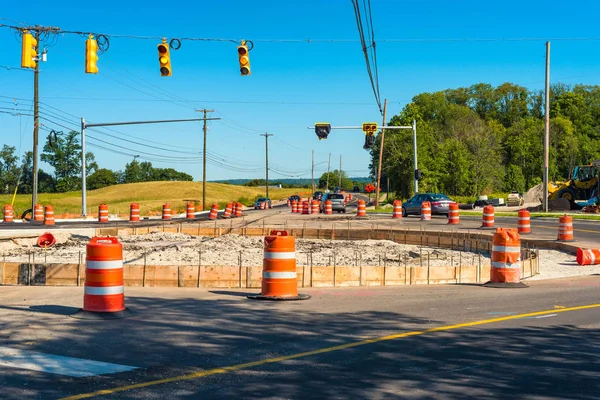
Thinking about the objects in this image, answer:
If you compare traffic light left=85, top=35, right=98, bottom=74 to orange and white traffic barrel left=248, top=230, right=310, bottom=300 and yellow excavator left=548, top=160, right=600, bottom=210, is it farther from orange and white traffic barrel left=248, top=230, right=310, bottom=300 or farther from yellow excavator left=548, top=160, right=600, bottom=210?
yellow excavator left=548, top=160, right=600, bottom=210

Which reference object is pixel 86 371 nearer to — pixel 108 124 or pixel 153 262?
pixel 153 262

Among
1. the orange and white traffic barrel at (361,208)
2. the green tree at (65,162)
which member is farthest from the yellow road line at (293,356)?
the green tree at (65,162)

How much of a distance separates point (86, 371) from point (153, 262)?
12.9 metres

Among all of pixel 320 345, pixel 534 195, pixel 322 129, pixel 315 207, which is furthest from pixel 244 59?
pixel 534 195

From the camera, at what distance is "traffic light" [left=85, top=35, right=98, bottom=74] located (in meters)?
22.4

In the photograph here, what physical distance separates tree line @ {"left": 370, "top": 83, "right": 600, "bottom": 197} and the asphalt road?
67312 millimetres

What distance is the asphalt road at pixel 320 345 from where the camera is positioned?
6.32 m

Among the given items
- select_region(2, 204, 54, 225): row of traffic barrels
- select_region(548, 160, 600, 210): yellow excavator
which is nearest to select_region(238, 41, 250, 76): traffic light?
select_region(2, 204, 54, 225): row of traffic barrels

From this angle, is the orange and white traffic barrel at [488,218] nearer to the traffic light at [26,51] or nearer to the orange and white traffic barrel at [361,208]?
the orange and white traffic barrel at [361,208]

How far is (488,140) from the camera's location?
89312 millimetres

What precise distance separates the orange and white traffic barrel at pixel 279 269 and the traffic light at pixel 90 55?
509 inches

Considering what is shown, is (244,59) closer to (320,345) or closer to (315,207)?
(320,345)

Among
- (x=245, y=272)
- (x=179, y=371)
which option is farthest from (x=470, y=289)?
(x=179, y=371)

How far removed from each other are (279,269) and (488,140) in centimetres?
8139
